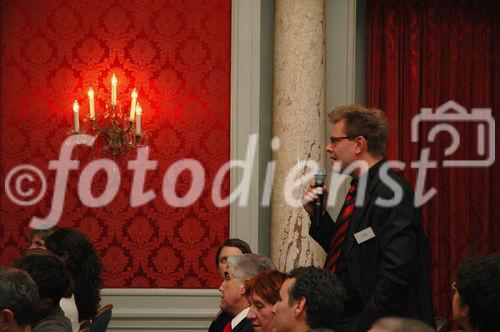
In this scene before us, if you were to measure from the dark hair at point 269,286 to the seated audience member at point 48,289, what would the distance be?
697 mm

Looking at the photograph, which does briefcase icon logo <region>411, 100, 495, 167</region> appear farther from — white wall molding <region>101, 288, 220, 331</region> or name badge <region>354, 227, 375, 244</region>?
name badge <region>354, 227, 375, 244</region>

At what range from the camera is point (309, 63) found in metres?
6.16

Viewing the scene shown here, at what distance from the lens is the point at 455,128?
6.72m

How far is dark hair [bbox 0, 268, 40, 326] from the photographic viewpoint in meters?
2.70

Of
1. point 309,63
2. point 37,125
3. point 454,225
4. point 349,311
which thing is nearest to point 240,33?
point 309,63

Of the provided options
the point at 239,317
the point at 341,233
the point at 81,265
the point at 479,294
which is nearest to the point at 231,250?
the point at 81,265

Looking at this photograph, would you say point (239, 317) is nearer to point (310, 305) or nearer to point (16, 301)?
point (310, 305)

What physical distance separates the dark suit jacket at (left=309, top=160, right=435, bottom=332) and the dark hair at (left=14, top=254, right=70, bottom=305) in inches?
38.8

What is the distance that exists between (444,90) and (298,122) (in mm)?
1274

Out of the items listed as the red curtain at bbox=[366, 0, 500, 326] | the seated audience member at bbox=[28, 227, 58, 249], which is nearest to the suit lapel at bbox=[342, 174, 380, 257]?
the seated audience member at bbox=[28, 227, 58, 249]

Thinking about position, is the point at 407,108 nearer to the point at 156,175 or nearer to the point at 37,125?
the point at 156,175

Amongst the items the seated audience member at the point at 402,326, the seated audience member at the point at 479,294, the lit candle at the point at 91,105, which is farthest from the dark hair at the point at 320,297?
the lit candle at the point at 91,105

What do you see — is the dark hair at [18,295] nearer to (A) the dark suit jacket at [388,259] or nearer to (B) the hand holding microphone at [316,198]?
(A) the dark suit jacket at [388,259]

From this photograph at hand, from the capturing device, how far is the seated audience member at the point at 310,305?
3.00 m
